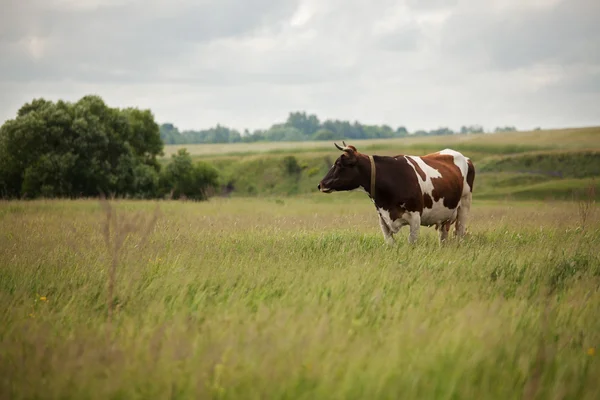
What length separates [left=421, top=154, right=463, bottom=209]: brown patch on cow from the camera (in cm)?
1273

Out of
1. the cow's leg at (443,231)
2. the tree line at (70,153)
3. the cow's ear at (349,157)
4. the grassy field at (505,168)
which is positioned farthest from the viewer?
the grassy field at (505,168)

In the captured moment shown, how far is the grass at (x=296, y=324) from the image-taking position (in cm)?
423

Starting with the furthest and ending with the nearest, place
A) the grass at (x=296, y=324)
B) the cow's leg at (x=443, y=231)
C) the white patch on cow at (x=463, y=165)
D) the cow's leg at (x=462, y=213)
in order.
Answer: the cow's leg at (x=462, y=213)
the white patch on cow at (x=463, y=165)
the cow's leg at (x=443, y=231)
the grass at (x=296, y=324)

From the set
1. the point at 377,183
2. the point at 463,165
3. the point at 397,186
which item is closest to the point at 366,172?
the point at 377,183

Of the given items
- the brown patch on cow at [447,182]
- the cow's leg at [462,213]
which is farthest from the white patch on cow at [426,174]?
the cow's leg at [462,213]

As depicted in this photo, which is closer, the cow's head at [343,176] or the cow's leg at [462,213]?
the cow's head at [343,176]

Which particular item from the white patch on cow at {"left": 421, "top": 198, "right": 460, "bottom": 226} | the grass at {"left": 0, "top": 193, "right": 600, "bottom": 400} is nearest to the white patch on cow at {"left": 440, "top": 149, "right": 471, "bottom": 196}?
the white patch on cow at {"left": 421, "top": 198, "right": 460, "bottom": 226}

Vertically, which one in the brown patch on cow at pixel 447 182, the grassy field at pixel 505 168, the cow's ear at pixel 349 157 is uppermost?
the cow's ear at pixel 349 157

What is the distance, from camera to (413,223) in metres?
12.0

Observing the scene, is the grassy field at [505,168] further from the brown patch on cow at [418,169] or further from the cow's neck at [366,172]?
the cow's neck at [366,172]

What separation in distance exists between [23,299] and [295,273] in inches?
136

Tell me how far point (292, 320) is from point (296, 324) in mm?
261

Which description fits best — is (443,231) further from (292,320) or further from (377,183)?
(292,320)

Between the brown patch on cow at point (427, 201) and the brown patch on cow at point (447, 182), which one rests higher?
the brown patch on cow at point (447, 182)
